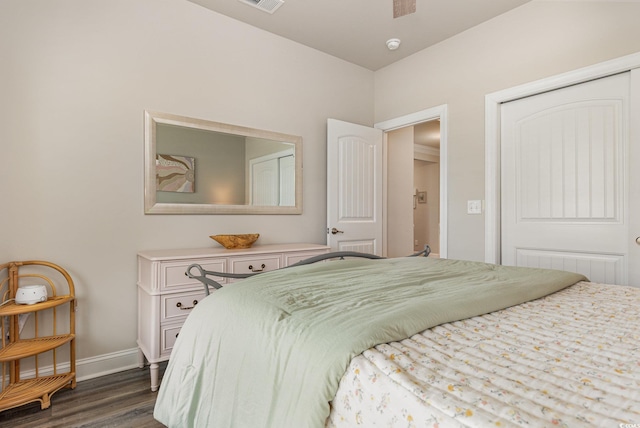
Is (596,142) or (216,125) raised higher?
(216,125)

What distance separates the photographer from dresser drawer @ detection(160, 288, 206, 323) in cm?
223

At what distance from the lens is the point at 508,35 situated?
2.89 meters

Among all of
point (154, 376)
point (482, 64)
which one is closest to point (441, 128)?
point (482, 64)

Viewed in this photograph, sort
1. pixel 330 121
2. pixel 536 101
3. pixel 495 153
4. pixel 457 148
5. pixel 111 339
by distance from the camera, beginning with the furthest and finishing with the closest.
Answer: pixel 330 121 < pixel 457 148 < pixel 495 153 < pixel 536 101 < pixel 111 339

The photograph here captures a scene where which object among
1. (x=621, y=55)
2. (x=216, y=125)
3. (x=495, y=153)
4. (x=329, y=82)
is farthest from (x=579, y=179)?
(x=216, y=125)

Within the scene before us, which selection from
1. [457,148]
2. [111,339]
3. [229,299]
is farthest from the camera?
[457,148]

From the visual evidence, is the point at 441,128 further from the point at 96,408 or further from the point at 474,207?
the point at 96,408

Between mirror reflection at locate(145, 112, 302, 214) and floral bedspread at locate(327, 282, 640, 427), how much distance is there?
2.33 metres

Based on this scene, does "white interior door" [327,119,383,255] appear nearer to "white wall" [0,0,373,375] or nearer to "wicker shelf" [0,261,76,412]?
"white wall" [0,0,373,375]

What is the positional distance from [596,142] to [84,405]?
12.5 feet

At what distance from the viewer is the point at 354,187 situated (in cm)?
371

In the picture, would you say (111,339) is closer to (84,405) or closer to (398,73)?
(84,405)

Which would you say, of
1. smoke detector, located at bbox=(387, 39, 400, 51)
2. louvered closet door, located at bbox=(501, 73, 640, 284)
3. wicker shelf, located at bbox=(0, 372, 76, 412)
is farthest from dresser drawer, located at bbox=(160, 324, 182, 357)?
smoke detector, located at bbox=(387, 39, 400, 51)

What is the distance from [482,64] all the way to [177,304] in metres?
3.22
